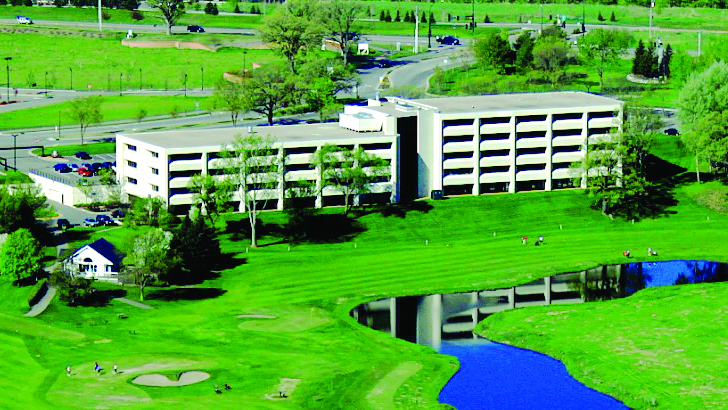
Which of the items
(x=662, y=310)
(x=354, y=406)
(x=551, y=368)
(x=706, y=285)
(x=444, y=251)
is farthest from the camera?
(x=444, y=251)

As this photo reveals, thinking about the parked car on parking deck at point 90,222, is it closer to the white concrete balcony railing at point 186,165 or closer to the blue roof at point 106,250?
the white concrete balcony railing at point 186,165

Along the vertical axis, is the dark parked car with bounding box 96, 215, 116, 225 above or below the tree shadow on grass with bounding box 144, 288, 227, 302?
above

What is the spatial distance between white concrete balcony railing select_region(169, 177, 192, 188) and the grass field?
7.80 metres

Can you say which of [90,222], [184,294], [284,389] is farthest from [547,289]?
[90,222]

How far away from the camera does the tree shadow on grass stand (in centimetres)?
16975

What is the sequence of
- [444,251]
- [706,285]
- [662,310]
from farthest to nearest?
[444,251] < [706,285] < [662,310]

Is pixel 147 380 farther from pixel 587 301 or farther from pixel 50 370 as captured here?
pixel 587 301

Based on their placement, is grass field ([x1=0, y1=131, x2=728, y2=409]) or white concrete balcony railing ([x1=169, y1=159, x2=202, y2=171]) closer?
grass field ([x1=0, y1=131, x2=728, y2=409])

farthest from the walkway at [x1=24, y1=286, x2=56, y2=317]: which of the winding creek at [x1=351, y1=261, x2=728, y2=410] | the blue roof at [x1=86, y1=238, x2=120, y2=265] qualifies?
the winding creek at [x1=351, y1=261, x2=728, y2=410]

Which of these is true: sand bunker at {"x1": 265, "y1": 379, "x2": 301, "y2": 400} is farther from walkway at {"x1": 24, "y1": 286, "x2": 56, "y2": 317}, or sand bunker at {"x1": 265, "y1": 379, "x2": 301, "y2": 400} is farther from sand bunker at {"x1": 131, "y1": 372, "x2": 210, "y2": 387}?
walkway at {"x1": 24, "y1": 286, "x2": 56, "y2": 317}

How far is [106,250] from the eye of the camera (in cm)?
17612

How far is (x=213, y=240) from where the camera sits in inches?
7195

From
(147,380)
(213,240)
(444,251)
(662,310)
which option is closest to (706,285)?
(662,310)

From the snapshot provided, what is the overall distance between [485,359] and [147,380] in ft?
116
